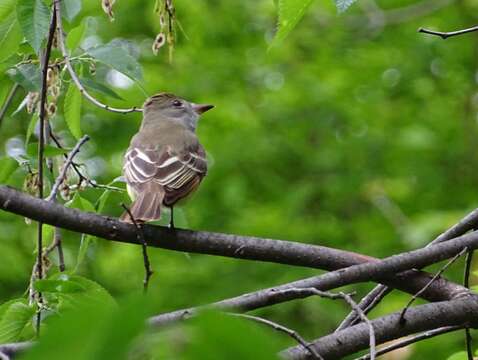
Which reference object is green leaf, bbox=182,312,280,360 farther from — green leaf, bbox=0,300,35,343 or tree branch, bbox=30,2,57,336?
tree branch, bbox=30,2,57,336

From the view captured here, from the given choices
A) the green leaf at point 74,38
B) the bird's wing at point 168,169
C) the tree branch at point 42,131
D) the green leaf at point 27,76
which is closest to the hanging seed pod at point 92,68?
the green leaf at point 74,38

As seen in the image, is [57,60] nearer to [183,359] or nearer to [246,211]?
[183,359]

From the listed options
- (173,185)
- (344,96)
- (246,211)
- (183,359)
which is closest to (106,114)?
(246,211)

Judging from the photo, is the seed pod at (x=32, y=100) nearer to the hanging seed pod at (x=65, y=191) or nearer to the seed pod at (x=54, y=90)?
the seed pod at (x=54, y=90)

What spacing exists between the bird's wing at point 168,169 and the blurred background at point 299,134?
14.0 ft

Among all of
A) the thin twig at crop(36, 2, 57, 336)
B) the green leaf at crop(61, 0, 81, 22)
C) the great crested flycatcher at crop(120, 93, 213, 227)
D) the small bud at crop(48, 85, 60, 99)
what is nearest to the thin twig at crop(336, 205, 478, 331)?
the great crested flycatcher at crop(120, 93, 213, 227)

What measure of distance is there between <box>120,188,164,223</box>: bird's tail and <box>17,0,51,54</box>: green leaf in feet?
2.90

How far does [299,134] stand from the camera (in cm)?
1120

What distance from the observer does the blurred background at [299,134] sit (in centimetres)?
955

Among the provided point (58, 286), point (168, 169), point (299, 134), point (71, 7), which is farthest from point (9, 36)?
point (299, 134)

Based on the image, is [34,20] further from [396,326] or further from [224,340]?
[224,340]

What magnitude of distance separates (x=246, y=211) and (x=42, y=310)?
23.8 feet

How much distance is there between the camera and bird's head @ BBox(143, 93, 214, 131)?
598 cm

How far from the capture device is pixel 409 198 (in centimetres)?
1070
